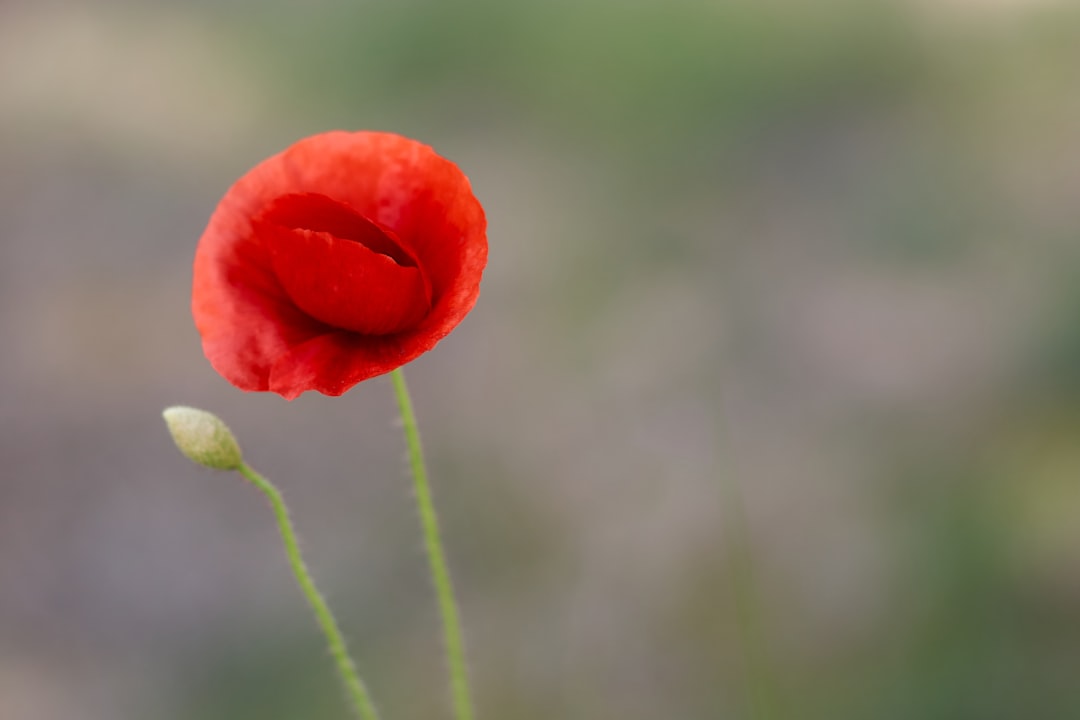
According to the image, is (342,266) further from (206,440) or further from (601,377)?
(601,377)

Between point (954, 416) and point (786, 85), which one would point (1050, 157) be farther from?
point (954, 416)

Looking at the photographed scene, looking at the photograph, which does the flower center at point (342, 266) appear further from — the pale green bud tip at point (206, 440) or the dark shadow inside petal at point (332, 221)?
the pale green bud tip at point (206, 440)

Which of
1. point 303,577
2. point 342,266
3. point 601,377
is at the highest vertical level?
point 601,377

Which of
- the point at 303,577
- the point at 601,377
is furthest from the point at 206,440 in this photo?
the point at 601,377

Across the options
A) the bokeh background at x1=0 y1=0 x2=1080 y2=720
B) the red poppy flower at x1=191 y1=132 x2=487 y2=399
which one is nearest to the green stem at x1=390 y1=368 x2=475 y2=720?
the red poppy flower at x1=191 y1=132 x2=487 y2=399

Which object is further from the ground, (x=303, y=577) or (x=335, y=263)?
(x=335, y=263)

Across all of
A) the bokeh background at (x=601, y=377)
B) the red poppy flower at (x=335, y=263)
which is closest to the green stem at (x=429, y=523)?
the red poppy flower at (x=335, y=263)

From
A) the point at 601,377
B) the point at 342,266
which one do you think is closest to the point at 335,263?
the point at 342,266

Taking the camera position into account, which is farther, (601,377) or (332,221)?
(601,377)
